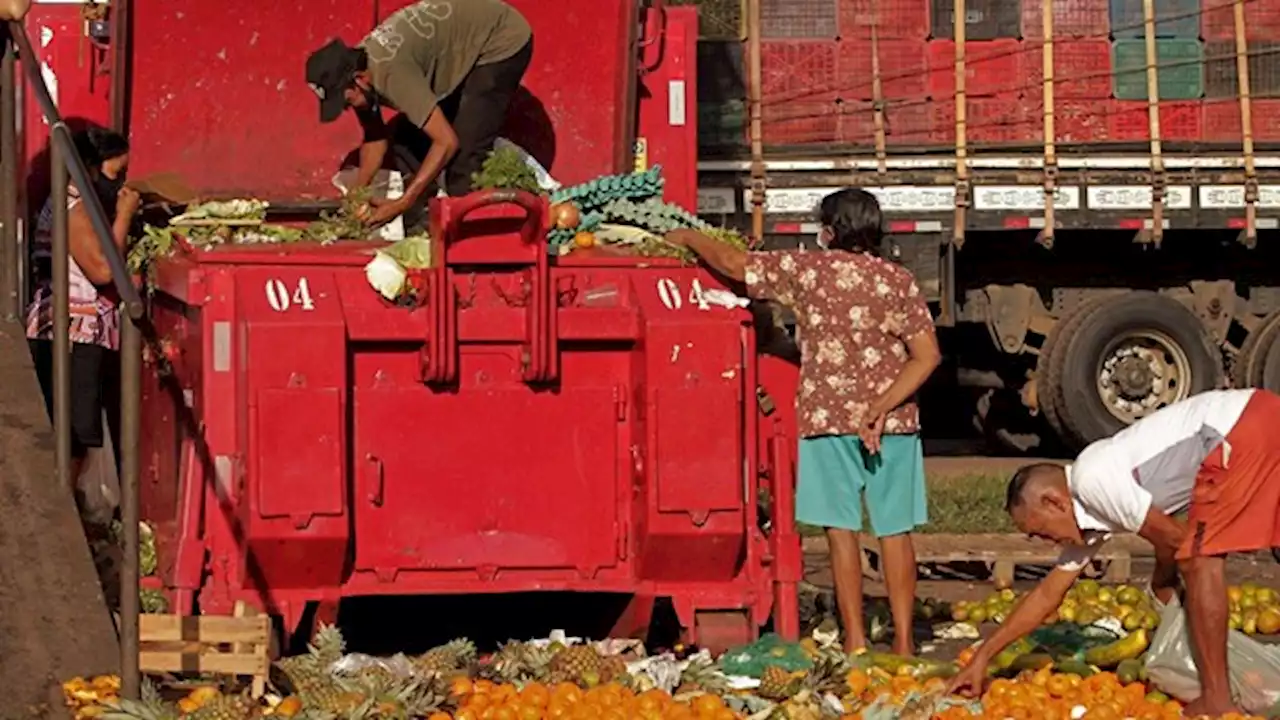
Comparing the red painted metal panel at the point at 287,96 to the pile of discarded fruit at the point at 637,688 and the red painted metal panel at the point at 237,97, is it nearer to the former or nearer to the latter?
the red painted metal panel at the point at 237,97

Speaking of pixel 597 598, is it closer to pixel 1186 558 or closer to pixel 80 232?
pixel 80 232

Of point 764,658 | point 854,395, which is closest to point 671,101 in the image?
point 854,395

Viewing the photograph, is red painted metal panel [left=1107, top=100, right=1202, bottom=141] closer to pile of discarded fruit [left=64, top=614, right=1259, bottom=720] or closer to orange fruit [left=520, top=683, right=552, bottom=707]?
pile of discarded fruit [left=64, top=614, right=1259, bottom=720]

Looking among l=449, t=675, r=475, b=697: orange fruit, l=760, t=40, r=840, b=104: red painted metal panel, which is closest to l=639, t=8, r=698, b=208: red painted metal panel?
l=449, t=675, r=475, b=697: orange fruit

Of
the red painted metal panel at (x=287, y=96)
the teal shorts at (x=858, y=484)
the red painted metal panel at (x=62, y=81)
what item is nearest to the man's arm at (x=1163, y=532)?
the teal shorts at (x=858, y=484)

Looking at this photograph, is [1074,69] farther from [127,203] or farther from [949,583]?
[127,203]

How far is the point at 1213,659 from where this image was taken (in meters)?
7.48

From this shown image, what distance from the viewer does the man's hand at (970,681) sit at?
7.48 meters

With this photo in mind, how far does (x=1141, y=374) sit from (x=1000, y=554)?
639cm

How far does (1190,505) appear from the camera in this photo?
7512 mm

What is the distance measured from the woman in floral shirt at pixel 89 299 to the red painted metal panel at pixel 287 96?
40cm

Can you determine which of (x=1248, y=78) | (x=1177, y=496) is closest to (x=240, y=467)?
(x=1177, y=496)

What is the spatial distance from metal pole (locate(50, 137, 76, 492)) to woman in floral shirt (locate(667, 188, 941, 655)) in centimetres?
220

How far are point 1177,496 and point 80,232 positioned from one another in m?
3.97
